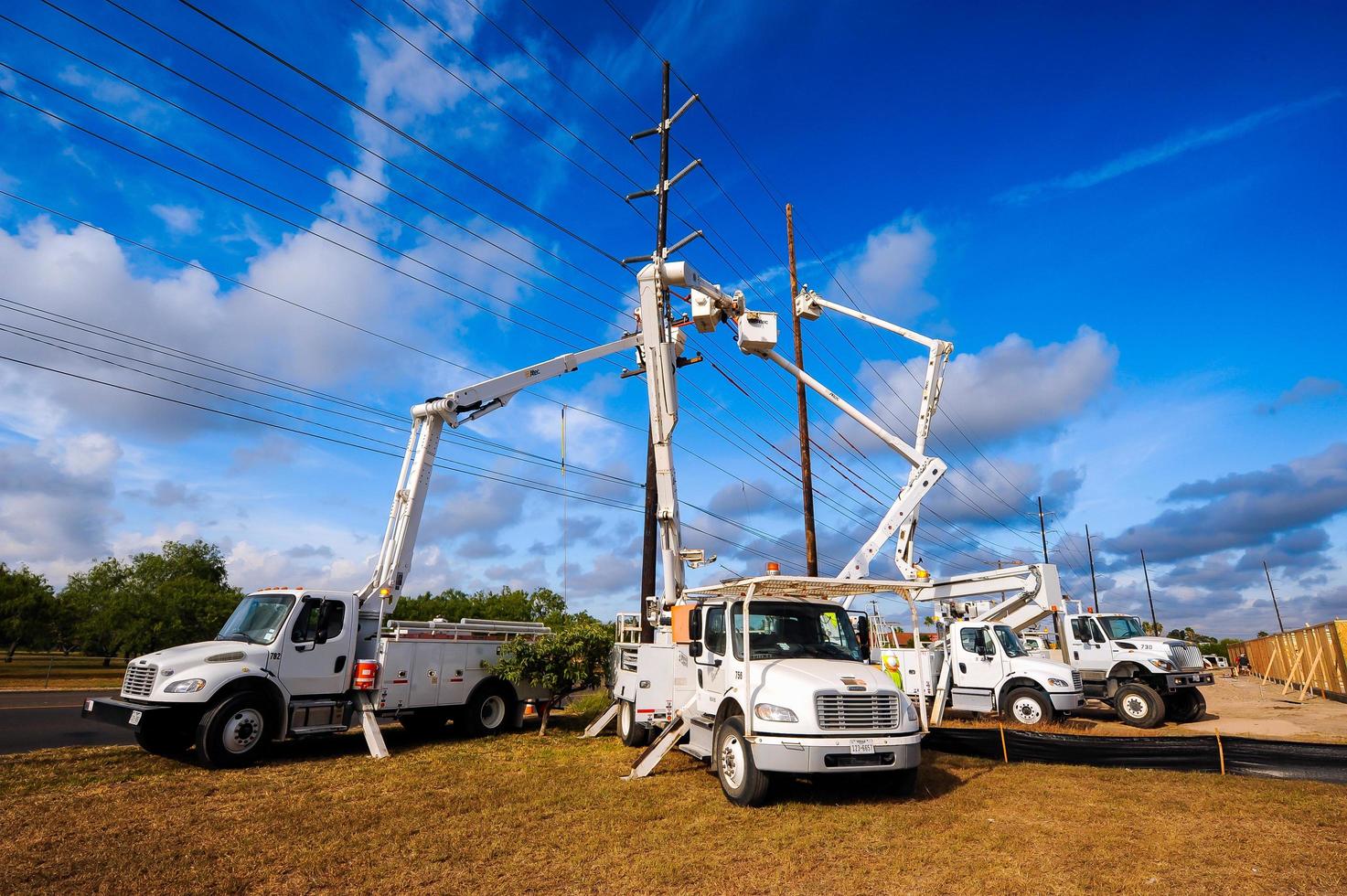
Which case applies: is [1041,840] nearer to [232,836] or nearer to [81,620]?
[232,836]

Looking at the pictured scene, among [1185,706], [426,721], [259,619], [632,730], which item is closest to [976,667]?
[1185,706]

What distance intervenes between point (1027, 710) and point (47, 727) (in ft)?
71.2

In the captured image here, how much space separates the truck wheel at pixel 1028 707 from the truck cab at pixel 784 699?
839 cm

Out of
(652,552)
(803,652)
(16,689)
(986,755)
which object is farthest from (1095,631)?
(16,689)

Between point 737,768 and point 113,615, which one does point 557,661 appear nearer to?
point 737,768

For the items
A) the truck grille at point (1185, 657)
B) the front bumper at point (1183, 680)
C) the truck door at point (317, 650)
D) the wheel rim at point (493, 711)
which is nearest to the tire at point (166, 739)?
the truck door at point (317, 650)

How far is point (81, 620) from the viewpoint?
4684 cm

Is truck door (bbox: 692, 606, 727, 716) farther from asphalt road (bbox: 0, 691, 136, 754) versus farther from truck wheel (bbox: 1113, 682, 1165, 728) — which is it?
truck wheel (bbox: 1113, 682, 1165, 728)

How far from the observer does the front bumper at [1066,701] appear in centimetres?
1552

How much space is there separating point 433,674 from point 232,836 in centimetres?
619

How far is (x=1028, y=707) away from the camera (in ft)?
51.8

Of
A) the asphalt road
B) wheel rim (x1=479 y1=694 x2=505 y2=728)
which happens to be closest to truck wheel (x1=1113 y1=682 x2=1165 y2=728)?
wheel rim (x1=479 y1=694 x2=505 y2=728)

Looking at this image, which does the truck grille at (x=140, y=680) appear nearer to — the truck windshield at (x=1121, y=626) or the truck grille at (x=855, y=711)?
the truck grille at (x=855, y=711)

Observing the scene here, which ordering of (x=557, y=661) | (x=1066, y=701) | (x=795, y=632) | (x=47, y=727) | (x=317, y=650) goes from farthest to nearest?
(x=1066, y=701) → (x=47, y=727) → (x=557, y=661) → (x=317, y=650) → (x=795, y=632)
